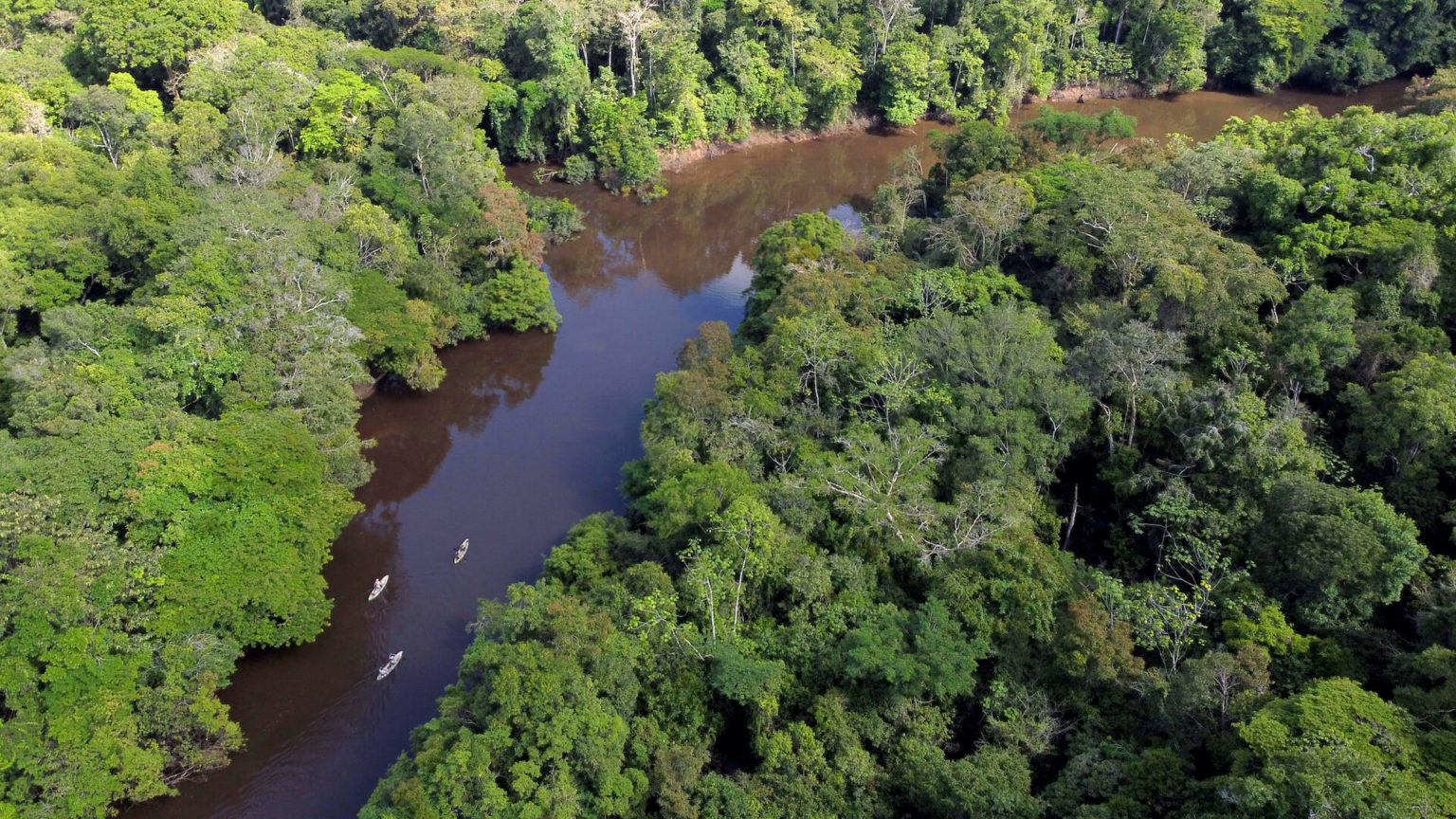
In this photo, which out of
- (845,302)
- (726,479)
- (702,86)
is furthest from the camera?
(702,86)

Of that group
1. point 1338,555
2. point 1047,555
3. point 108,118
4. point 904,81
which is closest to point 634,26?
point 904,81

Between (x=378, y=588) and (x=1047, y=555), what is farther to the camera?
(x=378, y=588)

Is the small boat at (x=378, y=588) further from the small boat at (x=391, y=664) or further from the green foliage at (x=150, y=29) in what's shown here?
the green foliage at (x=150, y=29)

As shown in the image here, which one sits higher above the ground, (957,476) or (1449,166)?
(1449,166)

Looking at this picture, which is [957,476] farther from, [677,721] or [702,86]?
[702,86]

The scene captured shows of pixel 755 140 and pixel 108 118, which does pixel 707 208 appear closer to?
pixel 755 140

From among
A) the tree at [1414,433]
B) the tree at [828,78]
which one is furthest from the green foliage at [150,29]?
the tree at [1414,433]

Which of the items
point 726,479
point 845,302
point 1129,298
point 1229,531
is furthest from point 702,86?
point 1229,531
